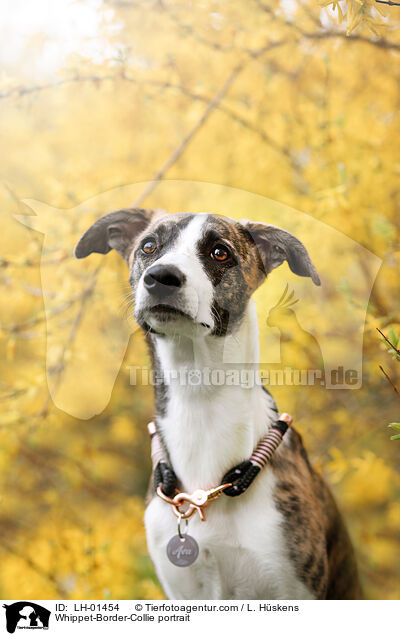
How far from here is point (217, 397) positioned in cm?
93

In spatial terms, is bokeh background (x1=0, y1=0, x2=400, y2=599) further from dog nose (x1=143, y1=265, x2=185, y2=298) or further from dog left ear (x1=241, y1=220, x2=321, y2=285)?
dog nose (x1=143, y1=265, x2=185, y2=298)

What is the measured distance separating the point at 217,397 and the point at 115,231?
350 mm

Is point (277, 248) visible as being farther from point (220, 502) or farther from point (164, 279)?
point (220, 502)

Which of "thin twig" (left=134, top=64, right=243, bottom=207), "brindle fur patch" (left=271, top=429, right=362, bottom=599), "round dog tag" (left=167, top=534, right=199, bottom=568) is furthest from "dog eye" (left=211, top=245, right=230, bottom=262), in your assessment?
"round dog tag" (left=167, top=534, right=199, bottom=568)

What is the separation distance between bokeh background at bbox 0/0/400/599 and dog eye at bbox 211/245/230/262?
6.1 inches

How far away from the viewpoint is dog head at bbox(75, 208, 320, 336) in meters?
0.79

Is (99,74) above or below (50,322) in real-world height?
above

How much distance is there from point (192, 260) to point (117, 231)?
217mm

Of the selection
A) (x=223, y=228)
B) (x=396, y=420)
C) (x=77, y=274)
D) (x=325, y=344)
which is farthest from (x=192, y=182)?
(x=396, y=420)

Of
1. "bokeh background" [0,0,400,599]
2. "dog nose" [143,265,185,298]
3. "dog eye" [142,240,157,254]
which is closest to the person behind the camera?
"dog nose" [143,265,185,298]

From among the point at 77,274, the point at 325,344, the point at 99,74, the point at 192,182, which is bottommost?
the point at 325,344

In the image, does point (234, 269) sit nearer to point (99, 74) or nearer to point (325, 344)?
point (325, 344)
